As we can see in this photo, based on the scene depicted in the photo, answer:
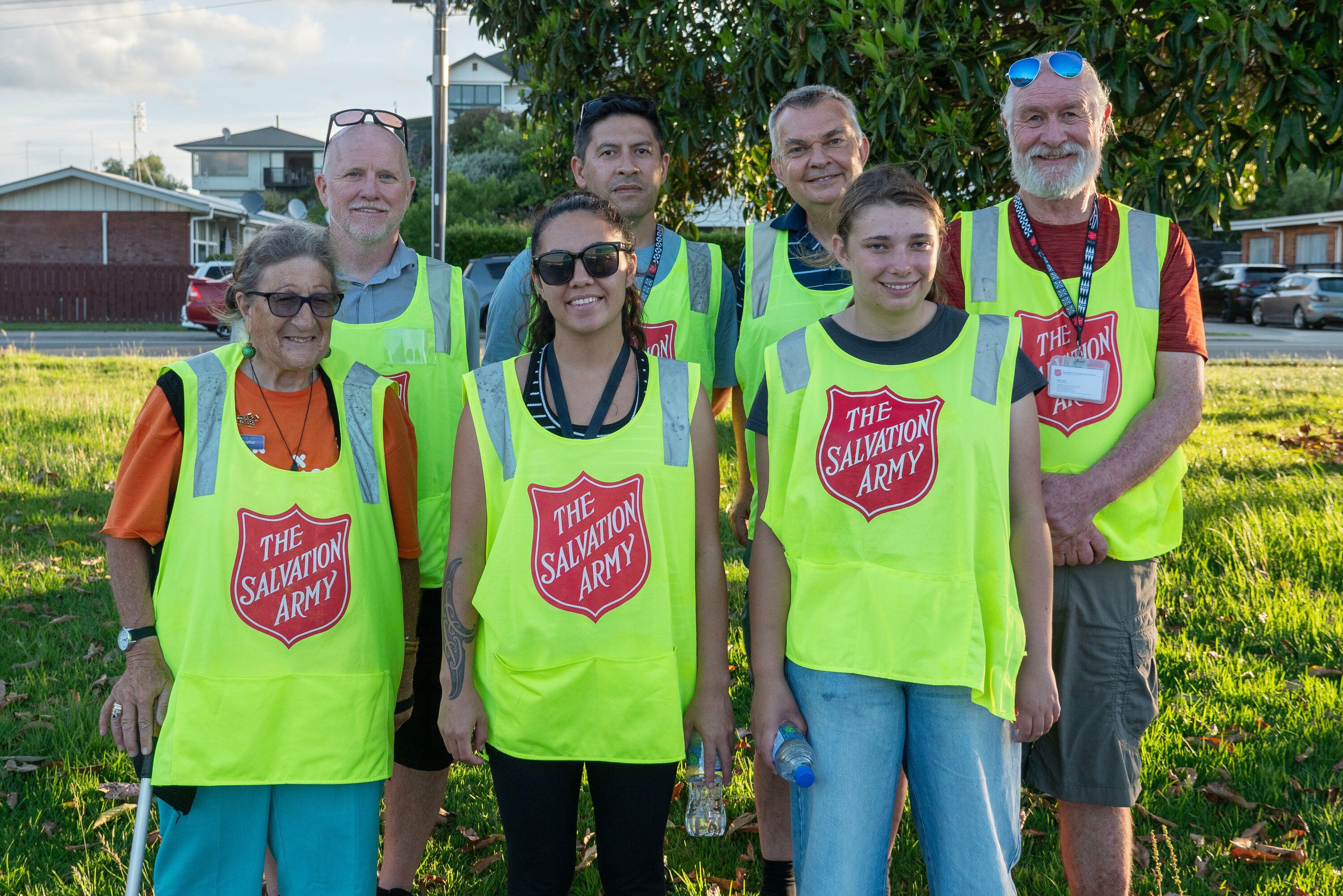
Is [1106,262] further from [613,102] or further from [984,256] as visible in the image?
[613,102]

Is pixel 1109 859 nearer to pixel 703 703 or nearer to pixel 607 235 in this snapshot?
pixel 703 703

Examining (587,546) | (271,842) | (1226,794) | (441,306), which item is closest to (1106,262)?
(587,546)

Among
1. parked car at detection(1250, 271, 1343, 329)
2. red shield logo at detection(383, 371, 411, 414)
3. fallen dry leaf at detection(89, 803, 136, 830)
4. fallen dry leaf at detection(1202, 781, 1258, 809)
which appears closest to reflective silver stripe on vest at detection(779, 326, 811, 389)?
red shield logo at detection(383, 371, 411, 414)

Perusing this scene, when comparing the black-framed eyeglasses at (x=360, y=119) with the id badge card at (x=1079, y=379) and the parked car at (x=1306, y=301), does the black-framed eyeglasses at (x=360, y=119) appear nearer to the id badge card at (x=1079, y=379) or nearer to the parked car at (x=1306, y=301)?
the id badge card at (x=1079, y=379)

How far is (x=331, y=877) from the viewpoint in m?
2.60

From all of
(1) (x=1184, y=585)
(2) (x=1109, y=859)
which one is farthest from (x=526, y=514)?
(1) (x=1184, y=585)

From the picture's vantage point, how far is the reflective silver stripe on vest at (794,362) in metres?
2.60

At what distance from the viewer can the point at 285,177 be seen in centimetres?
7025

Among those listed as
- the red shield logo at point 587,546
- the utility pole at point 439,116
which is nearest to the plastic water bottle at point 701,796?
the red shield logo at point 587,546

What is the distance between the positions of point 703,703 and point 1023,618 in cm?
83

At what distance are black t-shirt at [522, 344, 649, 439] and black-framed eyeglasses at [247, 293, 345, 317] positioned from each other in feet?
1.81

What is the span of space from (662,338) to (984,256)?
1.07 m

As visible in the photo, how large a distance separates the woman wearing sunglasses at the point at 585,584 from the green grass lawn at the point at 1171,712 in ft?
2.08

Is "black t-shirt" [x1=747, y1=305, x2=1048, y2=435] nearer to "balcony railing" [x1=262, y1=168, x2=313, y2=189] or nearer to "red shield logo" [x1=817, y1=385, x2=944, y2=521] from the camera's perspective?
"red shield logo" [x1=817, y1=385, x2=944, y2=521]
